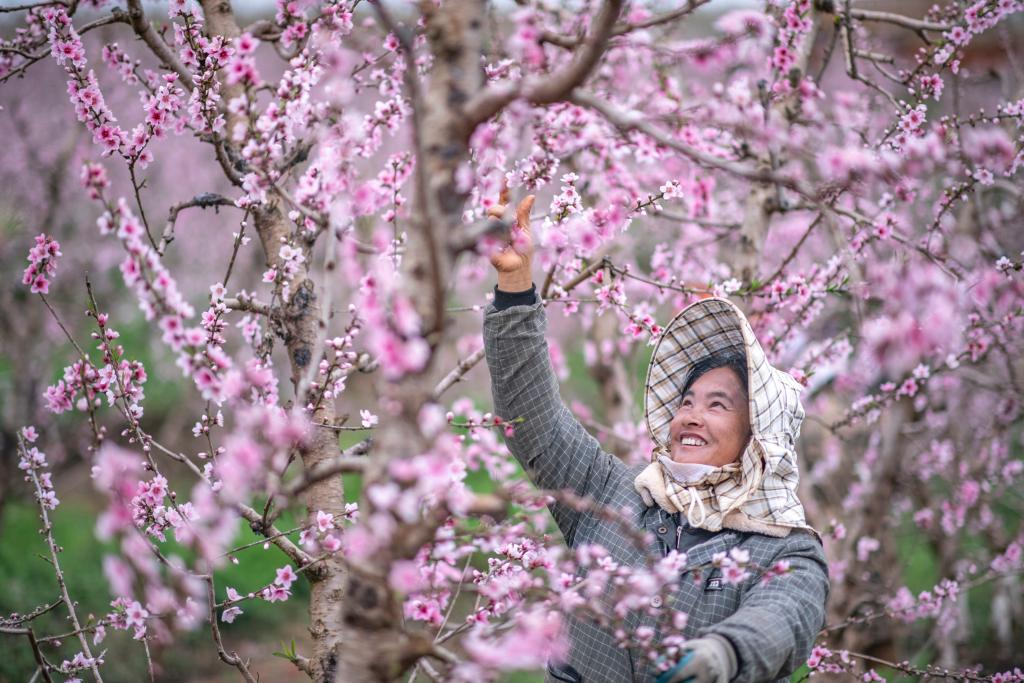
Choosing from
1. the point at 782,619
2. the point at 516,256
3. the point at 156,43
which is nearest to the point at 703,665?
the point at 782,619

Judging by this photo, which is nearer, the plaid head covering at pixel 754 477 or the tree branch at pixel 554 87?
the tree branch at pixel 554 87

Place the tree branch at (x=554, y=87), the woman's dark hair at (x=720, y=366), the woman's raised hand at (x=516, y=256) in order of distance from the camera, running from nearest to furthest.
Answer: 1. the tree branch at (x=554, y=87)
2. the woman's raised hand at (x=516, y=256)
3. the woman's dark hair at (x=720, y=366)

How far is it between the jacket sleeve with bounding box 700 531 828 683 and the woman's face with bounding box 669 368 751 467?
1.06 ft

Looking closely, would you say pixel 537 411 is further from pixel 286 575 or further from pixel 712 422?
pixel 286 575

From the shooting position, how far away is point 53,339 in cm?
788

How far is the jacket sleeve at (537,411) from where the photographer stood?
210cm

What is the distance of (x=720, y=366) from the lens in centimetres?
246

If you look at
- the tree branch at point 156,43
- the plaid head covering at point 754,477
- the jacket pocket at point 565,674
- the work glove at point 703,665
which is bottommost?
the work glove at point 703,665

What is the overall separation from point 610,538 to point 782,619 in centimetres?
55

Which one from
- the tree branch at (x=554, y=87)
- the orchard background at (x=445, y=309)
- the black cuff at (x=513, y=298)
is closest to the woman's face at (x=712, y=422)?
the orchard background at (x=445, y=309)

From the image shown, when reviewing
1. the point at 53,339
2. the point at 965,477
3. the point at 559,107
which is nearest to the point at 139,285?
the point at 559,107

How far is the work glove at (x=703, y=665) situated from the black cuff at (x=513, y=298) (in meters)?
0.96

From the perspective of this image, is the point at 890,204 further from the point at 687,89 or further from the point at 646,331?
the point at 687,89

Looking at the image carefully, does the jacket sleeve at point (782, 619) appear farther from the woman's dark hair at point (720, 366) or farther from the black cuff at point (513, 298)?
the black cuff at point (513, 298)
